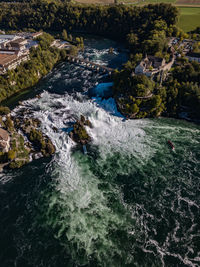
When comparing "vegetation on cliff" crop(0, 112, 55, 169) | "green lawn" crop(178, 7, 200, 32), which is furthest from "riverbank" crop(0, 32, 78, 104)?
"green lawn" crop(178, 7, 200, 32)

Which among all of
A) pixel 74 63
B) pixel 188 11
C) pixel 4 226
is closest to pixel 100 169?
pixel 4 226

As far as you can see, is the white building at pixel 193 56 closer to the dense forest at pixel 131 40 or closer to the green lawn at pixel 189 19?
the dense forest at pixel 131 40

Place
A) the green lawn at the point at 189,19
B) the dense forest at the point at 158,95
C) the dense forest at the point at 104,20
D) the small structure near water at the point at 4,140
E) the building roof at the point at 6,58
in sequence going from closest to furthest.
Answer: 1. the small structure near water at the point at 4,140
2. the dense forest at the point at 158,95
3. the building roof at the point at 6,58
4. the dense forest at the point at 104,20
5. the green lawn at the point at 189,19

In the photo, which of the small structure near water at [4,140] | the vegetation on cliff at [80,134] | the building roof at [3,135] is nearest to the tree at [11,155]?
the small structure near water at [4,140]

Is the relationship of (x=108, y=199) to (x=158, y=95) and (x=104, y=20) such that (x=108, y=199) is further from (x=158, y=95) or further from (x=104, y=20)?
(x=104, y=20)

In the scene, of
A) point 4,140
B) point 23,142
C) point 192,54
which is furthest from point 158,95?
point 4,140

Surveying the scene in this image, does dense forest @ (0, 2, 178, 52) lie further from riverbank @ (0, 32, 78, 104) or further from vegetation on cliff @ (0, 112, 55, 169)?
vegetation on cliff @ (0, 112, 55, 169)

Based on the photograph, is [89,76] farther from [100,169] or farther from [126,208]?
[126,208]
